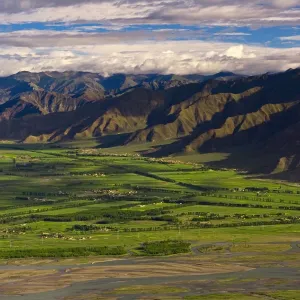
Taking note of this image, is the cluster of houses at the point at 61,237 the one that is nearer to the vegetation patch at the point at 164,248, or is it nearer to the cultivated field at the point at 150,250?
the cultivated field at the point at 150,250

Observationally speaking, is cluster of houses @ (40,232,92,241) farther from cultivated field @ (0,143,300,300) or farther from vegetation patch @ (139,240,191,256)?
vegetation patch @ (139,240,191,256)

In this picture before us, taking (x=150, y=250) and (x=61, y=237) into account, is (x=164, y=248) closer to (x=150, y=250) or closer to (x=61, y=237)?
(x=150, y=250)

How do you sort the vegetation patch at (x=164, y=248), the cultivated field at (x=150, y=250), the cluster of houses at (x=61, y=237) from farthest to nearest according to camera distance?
1. the cluster of houses at (x=61, y=237)
2. the vegetation patch at (x=164, y=248)
3. the cultivated field at (x=150, y=250)

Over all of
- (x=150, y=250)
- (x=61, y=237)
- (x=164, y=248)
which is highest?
(x=150, y=250)

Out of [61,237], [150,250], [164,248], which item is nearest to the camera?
[150,250]

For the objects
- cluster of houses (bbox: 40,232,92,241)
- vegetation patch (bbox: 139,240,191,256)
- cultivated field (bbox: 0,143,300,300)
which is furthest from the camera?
cluster of houses (bbox: 40,232,92,241)

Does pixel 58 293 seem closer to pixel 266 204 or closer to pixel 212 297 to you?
pixel 212 297

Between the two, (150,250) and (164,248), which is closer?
(150,250)

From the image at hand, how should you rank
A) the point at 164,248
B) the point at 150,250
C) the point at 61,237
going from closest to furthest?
1. the point at 150,250
2. the point at 164,248
3. the point at 61,237

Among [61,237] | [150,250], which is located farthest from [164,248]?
[61,237]

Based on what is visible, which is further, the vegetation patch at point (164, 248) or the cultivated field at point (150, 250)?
the vegetation patch at point (164, 248)

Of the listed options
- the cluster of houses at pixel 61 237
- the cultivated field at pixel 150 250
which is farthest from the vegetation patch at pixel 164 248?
the cluster of houses at pixel 61 237

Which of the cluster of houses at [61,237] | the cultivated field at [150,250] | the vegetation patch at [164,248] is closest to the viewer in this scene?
the cultivated field at [150,250]

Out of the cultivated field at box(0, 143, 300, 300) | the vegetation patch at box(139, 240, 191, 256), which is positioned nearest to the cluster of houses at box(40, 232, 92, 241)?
the cultivated field at box(0, 143, 300, 300)
